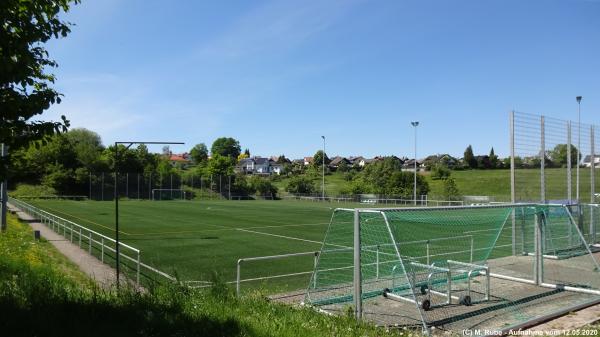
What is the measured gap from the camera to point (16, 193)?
70438 millimetres

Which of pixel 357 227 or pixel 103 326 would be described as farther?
pixel 357 227

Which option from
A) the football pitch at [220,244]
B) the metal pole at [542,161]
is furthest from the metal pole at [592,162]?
the football pitch at [220,244]

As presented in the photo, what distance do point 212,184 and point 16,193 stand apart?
93.8ft

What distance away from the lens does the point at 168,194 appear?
8000cm

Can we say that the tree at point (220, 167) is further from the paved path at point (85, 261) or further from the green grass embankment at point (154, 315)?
the green grass embankment at point (154, 315)

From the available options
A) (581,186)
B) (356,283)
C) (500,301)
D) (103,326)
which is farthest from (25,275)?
(581,186)

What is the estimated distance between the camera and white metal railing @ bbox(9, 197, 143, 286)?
16156 mm

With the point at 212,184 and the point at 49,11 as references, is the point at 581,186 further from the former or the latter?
the point at 212,184

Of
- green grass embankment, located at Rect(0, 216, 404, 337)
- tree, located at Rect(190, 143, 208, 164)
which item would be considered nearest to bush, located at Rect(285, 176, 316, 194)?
green grass embankment, located at Rect(0, 216, 404, 337)

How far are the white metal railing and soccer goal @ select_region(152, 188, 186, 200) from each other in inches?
1432

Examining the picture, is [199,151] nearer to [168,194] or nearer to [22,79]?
[168,194]

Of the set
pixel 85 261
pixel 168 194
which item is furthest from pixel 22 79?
pixel 168 194

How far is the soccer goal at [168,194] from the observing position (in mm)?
78119

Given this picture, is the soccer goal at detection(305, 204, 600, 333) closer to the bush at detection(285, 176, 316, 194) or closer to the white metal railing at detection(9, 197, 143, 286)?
the white metal railing at detection(9, 197, 143, 286)
